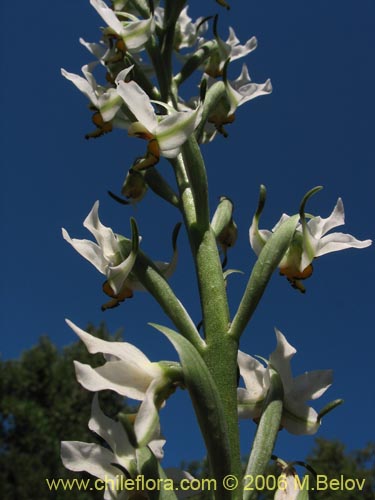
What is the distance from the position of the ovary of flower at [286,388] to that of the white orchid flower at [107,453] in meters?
0.56

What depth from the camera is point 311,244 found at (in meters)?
2.80

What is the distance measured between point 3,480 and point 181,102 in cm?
1887

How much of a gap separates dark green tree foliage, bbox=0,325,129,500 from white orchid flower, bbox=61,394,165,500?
16225 millimetres

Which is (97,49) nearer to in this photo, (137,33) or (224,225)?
(137,33)

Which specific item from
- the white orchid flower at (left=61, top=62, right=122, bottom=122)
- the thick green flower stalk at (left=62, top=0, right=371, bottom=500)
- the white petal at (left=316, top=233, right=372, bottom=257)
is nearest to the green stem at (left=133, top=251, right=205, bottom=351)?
the thick green flower stalk at (left=62, top=0, right=371, bottom=500)

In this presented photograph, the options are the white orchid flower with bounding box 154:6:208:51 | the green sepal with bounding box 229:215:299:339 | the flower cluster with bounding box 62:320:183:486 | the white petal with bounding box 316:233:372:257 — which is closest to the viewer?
the flower cluster with bounding box 62:320:183:486

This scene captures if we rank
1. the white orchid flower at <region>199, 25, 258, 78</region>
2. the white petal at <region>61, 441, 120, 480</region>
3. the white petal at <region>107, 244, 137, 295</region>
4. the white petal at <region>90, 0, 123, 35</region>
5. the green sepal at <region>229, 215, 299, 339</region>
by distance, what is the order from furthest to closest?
the white orchid flower at <region>199, 25, 258, 78</region>
the white petal at <region>90, 0, 123, 35</region>
the white petal at <region>107, 244, 137, 295</region>
the green sepal at <region>229, 215, 299, 339</region>
the white petal at <region>61, 441, 120, 480</region>

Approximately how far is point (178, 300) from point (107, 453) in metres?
0.78

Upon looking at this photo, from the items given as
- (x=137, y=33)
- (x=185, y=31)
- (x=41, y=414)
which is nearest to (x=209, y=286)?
(x=137, y=33)

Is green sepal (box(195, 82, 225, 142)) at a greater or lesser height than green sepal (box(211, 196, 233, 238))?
greater

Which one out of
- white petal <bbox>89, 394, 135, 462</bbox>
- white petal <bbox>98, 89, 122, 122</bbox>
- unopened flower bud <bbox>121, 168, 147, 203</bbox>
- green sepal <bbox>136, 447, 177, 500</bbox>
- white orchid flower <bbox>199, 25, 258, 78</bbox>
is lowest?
green sepal <bbox>136, 447, 177, 500</bbox>

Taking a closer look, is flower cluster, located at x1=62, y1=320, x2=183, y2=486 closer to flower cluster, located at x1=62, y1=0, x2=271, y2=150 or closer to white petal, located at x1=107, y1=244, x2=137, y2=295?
white petal, located at x1=107, y1=244, x2=137, y2=295

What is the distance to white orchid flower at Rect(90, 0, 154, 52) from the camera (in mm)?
3426

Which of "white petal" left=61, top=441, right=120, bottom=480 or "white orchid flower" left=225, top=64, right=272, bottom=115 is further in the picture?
"white orchid flower" left=225, top=64, right=272, bottom=115
